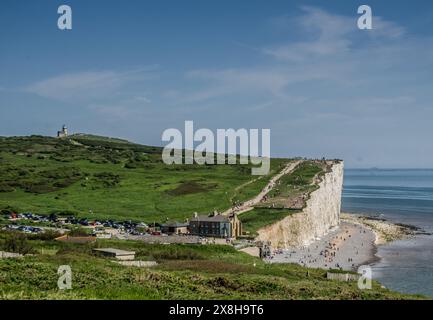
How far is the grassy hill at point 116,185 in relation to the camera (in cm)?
9538

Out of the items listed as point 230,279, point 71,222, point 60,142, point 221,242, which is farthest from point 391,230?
point 60,142

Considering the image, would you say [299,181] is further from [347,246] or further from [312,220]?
[347,246]

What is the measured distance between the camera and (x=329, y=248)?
89.4 meters

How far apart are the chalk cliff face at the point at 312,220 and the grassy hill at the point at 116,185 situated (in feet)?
43.8

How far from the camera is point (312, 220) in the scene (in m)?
103

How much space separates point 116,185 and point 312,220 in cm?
4282

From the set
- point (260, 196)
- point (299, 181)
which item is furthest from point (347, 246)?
point (299, 181)

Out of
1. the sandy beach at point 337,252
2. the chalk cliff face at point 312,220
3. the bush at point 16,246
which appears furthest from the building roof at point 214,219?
the bush at point 16,246

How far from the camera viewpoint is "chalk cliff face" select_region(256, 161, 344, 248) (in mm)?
84088

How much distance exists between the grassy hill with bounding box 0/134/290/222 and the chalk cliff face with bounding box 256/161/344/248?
43.8 ft

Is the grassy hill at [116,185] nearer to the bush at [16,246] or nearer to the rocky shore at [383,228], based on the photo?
the rocky shore at [383,228]

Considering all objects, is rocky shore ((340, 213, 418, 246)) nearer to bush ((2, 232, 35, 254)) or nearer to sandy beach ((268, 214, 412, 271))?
sandy beach ((268, 214, 412, 271))
